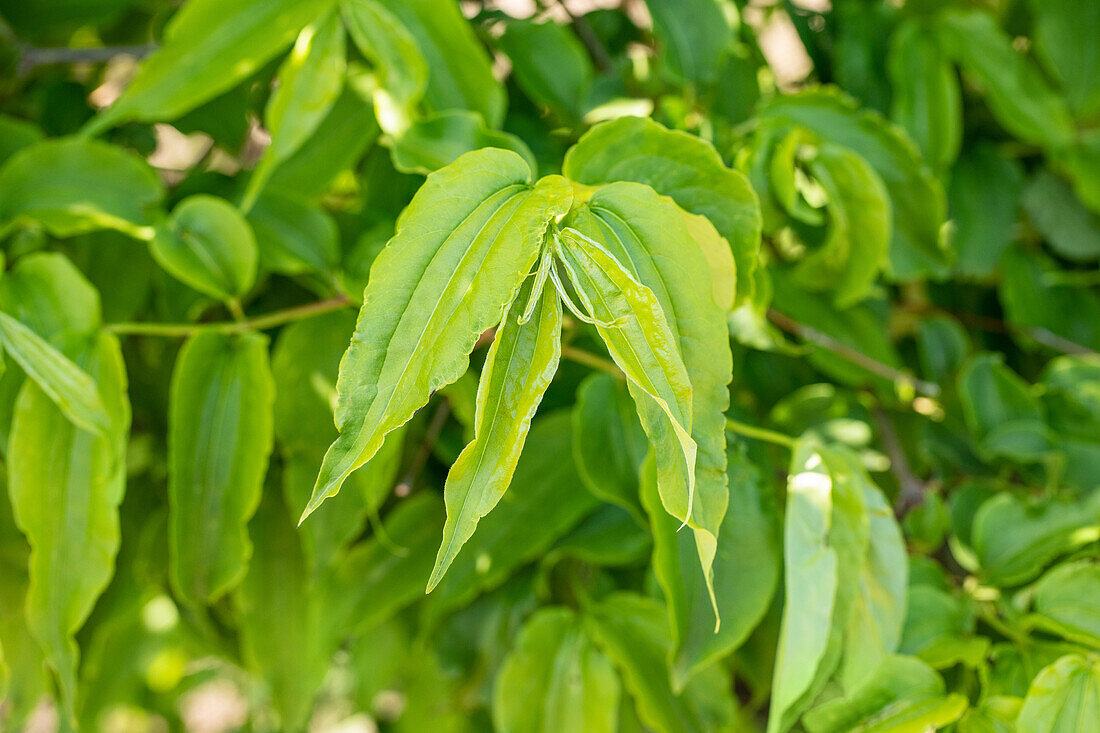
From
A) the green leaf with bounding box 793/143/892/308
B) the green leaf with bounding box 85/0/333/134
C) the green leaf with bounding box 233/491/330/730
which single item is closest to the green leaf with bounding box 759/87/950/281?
the green leaf with bounding box 793/143/892/308

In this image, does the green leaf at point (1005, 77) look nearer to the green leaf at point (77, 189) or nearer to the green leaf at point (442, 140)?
the green leaf at point (442, 140)

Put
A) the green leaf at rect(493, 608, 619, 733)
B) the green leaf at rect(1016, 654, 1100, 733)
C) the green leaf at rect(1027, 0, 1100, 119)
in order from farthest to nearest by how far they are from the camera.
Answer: the green leaf at rect(1027, 0, 1100, 119), the green leaf at rect(493, 608, 619, 733), the green leaf at rect(1016, 654, 1100, 733)

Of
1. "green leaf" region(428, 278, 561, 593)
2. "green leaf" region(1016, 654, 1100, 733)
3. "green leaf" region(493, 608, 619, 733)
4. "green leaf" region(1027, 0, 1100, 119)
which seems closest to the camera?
"green leaf" region(428, 278, 561, 593)

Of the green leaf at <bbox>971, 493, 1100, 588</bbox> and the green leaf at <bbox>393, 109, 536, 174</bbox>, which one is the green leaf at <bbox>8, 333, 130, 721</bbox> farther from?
the green leaf at <bbox>971, 493, 1100, 588</bbox>

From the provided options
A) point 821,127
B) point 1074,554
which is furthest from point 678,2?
point 1074,554

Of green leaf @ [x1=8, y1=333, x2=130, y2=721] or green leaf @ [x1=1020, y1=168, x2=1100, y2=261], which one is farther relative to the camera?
green leaf @ [x1=1020, y1=168, x2=1100, y2=261]

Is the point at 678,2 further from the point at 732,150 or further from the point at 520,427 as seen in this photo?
the point at 520,427

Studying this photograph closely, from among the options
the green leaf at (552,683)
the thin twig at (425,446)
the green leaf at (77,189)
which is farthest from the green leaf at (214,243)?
the green leaf at (552,683)
